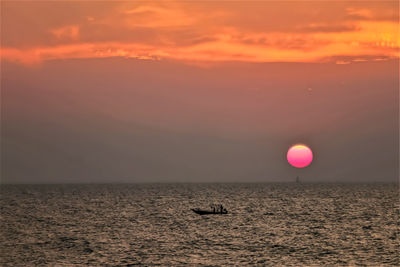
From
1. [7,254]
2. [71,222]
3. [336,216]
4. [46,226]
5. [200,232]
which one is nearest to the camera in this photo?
[7,254]

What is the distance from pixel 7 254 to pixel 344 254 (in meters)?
47.7

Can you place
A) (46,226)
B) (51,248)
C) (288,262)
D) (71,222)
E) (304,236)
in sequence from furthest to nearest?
(71,222) → (46,226) → (304,236) → (51,248) → (288,262)

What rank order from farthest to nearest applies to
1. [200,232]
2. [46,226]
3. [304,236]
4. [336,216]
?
[336,216] < [46,226] < [200,232] < [304,236]

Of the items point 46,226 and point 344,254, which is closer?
point 344,254

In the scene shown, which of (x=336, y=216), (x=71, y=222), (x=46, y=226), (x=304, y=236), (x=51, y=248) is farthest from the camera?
(x=336, y=216)

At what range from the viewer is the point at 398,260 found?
7112 centimetres

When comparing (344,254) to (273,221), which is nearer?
Result: (344,254)

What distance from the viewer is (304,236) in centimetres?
9625

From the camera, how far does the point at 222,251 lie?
78688 millimetres

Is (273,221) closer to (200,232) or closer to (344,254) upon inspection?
(200,232)

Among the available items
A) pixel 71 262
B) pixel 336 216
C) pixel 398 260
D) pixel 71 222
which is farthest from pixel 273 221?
pixel 71 262

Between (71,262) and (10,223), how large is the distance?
57240mm

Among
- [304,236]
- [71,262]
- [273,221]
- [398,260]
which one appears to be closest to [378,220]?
[273,221]

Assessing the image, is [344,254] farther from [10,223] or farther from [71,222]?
[10,223]
